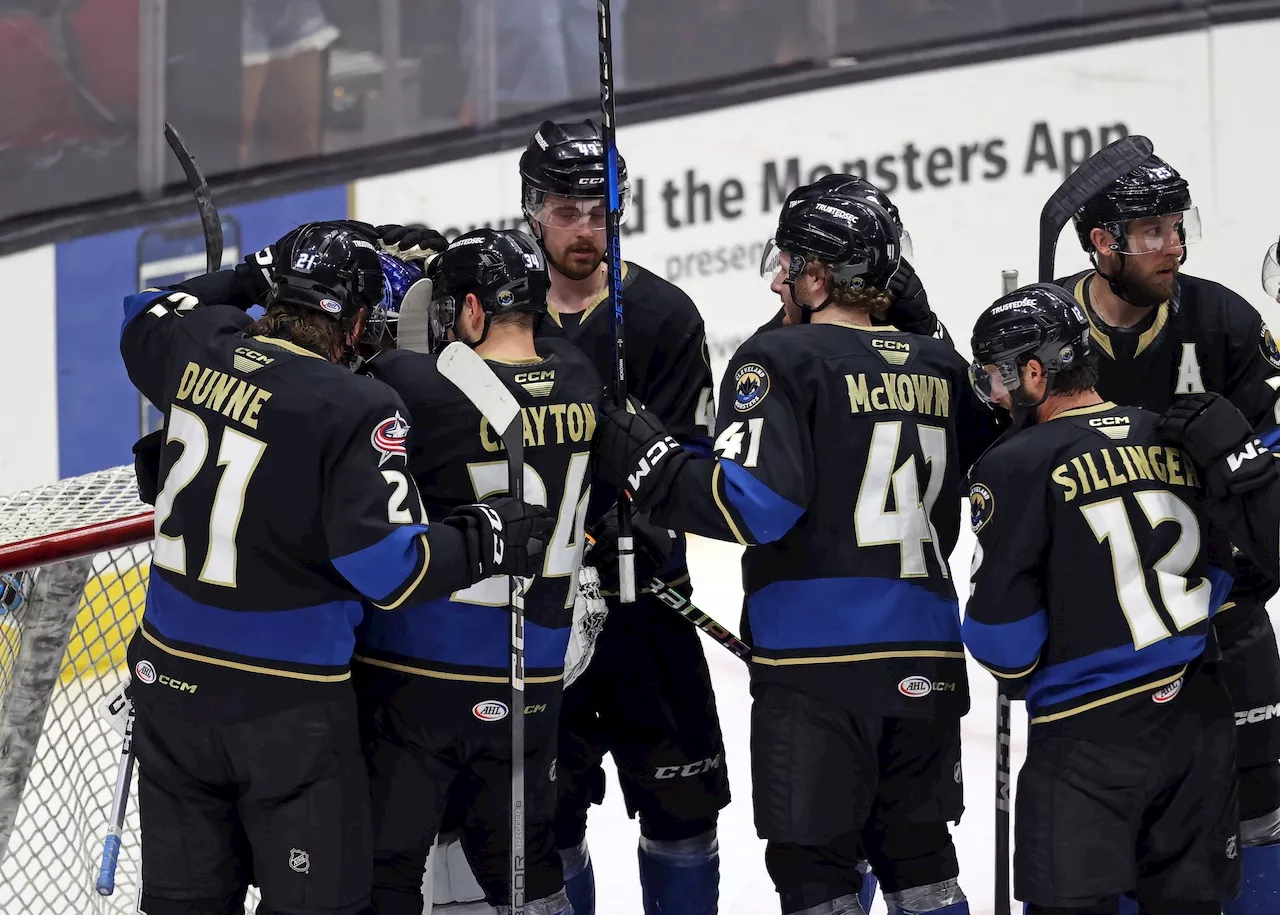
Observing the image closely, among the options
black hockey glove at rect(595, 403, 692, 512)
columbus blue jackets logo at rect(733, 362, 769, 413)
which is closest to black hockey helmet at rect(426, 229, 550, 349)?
black hockey glove at rect(595, 403, 692, 512)

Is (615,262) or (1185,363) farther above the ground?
(615,262)

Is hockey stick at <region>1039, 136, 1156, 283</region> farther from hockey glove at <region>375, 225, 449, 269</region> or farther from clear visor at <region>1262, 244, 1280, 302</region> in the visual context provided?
hockey glove at <region>375, 225, 449, 269</region>

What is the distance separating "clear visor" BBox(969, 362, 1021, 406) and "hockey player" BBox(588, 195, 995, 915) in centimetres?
8

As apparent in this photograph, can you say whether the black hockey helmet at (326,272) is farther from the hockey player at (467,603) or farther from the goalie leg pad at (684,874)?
the goalie leg pad at (684,874)

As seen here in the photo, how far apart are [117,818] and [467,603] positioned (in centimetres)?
68

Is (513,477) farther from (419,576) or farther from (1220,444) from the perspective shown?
(1220,444)

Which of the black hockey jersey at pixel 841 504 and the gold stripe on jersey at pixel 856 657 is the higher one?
the black hockey jersey at pixel 841 504

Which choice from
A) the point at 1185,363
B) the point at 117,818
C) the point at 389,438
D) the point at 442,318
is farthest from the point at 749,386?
the point at 117,818

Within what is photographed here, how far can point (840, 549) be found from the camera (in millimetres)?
2906

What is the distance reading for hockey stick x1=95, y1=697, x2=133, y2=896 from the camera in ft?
9.39

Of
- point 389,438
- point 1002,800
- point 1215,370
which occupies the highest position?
point 1215,370

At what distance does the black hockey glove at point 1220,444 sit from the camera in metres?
2.69

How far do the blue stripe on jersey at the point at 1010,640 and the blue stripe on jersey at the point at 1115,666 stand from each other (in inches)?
2.0

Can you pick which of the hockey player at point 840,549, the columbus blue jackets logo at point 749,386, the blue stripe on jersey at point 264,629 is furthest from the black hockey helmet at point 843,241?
the blue stripe on jersey at point 264,629
